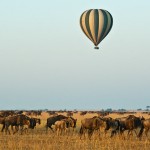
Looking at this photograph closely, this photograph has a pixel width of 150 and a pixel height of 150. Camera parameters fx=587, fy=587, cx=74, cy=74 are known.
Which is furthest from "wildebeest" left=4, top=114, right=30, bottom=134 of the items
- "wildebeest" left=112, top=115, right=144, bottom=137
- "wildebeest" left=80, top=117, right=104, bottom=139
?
"wildebeest" left=112, top=115, right=144, bottom=137

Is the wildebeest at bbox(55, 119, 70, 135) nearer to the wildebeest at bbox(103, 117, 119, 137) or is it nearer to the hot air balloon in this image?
the wildebeest at bbox(103, 117, 119, 137)

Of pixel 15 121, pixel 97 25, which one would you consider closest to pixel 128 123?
pixel 15 121

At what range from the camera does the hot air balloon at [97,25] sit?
171 ft

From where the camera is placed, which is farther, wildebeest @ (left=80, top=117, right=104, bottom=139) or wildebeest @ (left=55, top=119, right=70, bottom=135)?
wildebeest @ (left=55, top=119, right=70, bottom=135)

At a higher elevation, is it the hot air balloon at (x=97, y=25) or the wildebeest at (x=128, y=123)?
the hot air balloon at (x=97, y=25)

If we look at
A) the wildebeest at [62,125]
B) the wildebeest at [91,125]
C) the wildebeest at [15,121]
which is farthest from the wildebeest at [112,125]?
the wildebeest at [15,121]

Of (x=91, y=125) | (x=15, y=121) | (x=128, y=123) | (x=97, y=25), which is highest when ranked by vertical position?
(x=97, y=25)

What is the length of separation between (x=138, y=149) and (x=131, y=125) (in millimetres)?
8882

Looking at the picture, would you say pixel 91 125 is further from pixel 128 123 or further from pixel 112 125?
pixel 128 123

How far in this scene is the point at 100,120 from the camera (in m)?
36.2

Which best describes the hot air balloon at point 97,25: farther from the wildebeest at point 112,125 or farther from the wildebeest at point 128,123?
the wildebeest at point 128,123

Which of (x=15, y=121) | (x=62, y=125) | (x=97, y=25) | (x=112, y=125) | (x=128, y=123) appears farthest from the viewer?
(x=97, y=25)

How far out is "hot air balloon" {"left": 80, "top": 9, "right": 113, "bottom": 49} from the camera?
5225cm

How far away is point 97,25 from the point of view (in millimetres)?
52312
